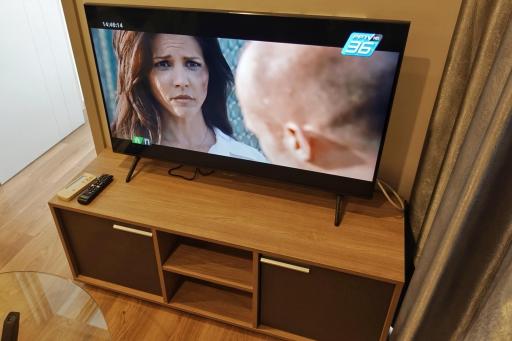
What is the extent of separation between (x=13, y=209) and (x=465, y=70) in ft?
8.07

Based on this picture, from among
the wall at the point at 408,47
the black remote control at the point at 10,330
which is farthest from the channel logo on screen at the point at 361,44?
the black remote control at the point at 10,330

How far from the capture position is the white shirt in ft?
5.10

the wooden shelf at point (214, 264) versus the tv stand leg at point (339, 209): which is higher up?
the tv stand leg at point (339, 209)

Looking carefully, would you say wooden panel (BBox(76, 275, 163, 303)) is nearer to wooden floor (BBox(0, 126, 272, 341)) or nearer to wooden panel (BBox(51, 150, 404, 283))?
wooden floor (BBox(0, 126, 272, 341))

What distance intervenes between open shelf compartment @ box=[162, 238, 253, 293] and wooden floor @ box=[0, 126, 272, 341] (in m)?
0.28

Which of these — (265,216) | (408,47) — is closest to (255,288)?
(265,216)

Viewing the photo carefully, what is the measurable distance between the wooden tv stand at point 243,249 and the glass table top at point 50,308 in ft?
0.73

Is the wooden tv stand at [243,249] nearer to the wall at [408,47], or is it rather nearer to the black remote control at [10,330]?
the wall at [408,47]

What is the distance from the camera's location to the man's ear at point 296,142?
56.8 inches

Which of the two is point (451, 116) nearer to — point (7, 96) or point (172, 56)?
point (172, 56)

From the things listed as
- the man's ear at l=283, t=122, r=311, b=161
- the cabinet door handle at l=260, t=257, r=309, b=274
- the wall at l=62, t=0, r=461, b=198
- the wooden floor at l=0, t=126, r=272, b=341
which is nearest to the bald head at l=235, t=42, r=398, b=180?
the man's ear at l=283, t=122, r=311, b=161

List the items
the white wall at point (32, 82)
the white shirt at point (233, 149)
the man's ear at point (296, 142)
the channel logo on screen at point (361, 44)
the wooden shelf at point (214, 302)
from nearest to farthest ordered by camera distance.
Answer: the channel logo on screen at point (361, 44) → the man's ear at point (296, 142) → the white shirt at point (233, 149) → the wooden shelf at point (214, 302) → the white wall at point (32, 82)

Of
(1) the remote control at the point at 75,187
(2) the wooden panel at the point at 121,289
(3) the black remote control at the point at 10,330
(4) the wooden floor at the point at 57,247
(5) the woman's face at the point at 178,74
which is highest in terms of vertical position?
(5) the woman's face at the point at 178,74

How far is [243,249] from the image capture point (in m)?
1.50
